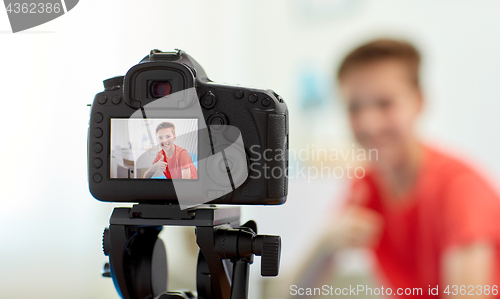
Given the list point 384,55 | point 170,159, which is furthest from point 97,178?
point 384,55

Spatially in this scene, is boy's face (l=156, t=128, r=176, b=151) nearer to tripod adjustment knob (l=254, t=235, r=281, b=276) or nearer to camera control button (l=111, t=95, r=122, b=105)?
camera control button (l=111, t=95, r=122, b=105)

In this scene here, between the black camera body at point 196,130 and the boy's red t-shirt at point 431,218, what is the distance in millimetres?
921

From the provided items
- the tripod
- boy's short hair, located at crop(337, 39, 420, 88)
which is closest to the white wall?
boy's short hair, located at crop(337, 39, 420, 88)

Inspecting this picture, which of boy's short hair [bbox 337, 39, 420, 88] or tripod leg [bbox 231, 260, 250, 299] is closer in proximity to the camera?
tripod leg [bbox 231, 260, 250, 299]

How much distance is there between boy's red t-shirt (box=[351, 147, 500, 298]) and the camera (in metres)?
1.39

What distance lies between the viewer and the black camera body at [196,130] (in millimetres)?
643

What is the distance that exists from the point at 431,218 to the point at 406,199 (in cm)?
11

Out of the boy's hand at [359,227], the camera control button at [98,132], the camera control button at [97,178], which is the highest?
the camera control button at [98,132]

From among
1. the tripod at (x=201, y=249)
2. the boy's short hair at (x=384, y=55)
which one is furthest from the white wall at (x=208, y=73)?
the tripod at (x=201, y=249)

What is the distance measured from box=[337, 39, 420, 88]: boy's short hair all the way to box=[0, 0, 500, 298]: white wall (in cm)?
3

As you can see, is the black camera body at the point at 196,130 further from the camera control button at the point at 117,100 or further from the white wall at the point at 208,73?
the white wall at the point at 208,73

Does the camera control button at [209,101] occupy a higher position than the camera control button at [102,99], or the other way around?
the camera control button at [102,99]

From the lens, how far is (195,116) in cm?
65

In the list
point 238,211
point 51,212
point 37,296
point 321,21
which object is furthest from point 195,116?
point 37,296
